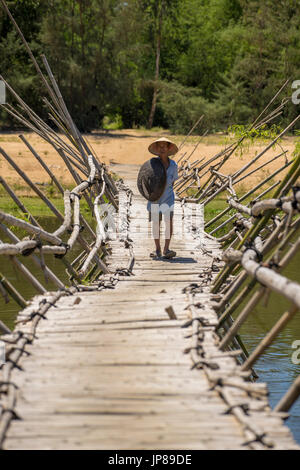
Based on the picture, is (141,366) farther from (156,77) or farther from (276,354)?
(156,77)

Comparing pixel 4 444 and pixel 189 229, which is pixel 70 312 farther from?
pixel 189 229

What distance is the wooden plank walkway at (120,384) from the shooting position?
8.87ft

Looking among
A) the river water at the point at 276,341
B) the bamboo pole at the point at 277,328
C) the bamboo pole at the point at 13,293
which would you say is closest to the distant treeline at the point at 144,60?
the river water at the point at 276,341

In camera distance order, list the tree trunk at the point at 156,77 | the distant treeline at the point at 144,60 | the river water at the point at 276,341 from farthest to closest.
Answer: the tree trunk at the point at 156,77 → the distant treeline at the point at 144,60 → the river water at the point at 276,341

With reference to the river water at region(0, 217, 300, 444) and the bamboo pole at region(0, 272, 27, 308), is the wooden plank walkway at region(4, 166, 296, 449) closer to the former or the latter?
the bamboo pole at region(0, 272, 27, 308)

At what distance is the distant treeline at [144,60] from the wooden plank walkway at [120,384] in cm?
1913

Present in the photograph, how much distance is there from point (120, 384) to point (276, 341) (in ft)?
15.2

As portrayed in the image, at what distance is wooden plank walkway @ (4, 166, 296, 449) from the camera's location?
2.71 m

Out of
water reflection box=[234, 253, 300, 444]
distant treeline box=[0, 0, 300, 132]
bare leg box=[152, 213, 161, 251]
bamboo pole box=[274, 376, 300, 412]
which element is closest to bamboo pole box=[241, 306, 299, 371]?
bamboo pole box=[274, 376, 300, 412]

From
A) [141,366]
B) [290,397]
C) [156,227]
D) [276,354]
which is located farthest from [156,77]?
[290,397]

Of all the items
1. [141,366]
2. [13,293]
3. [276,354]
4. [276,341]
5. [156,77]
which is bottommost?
[141,366]

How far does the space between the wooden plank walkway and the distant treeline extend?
19.1 meters

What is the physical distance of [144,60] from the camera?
31031 millimetres

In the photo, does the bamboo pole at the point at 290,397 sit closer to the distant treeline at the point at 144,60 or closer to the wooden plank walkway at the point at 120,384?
the wooden plank walkway at the point at 120,384
